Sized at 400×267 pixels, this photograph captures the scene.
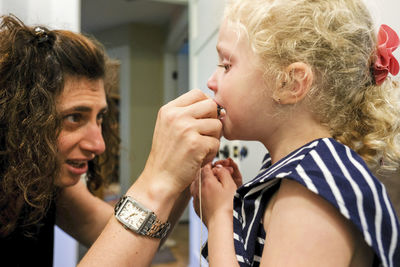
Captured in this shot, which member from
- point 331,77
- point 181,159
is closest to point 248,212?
point 181,159

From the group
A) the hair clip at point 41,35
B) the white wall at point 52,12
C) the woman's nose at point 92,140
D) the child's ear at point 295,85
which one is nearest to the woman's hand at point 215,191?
the child's ear at point 295,85

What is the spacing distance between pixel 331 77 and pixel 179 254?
7.77ft

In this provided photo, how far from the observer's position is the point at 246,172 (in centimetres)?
127

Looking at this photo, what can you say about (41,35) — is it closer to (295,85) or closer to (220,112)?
(220,112)

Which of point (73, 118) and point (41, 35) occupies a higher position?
point (41, 35)

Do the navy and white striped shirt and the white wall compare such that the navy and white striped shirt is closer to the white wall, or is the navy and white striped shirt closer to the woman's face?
the woman's face

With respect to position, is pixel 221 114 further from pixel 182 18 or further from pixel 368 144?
pixel 182 18

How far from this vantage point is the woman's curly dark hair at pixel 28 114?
0.78 meters

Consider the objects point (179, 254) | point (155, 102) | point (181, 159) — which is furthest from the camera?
point (155, 102)

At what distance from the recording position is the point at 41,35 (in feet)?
2.77

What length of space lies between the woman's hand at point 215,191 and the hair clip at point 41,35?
545 millimetres

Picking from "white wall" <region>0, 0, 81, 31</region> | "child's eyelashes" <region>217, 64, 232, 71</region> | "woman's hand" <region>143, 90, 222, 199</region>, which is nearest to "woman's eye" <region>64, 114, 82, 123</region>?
"woman's hand" <region>143, 90, 222, 199</region>

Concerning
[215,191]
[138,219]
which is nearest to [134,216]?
[138,219]

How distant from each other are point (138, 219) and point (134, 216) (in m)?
0.01
